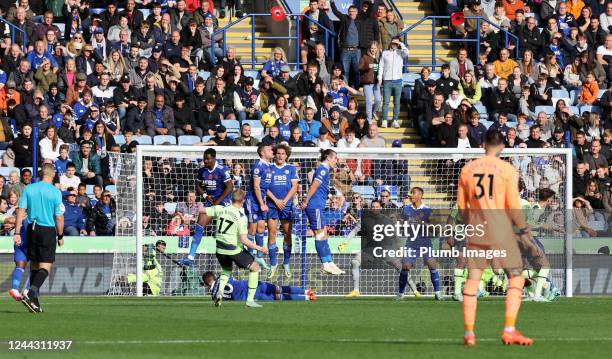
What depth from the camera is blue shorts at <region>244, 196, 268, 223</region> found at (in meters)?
23.4

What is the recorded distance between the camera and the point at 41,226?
18.0 metres

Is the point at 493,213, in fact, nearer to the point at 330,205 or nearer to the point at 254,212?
the point at 254,212

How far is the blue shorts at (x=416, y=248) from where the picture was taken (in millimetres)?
22106

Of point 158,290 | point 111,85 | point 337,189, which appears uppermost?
point 111,85

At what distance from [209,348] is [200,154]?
1117 centimetres

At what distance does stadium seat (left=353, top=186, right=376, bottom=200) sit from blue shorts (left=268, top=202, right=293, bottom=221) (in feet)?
5.32

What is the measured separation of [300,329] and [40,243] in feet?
13.5

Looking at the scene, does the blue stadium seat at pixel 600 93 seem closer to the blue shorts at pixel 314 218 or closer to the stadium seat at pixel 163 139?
the stadium seat at pixel 163 139

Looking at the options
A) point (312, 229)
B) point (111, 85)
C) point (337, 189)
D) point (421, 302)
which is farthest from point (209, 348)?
point (111, 85)

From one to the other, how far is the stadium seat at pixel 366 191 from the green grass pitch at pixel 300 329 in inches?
131

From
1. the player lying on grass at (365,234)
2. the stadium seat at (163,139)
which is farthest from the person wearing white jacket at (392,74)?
the player lying on grass at (365,234)

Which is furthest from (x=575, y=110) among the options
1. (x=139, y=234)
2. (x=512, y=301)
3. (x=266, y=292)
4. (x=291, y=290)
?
(x=512, y=301)

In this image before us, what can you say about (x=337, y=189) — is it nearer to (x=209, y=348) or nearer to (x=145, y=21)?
(x=145, y=21)

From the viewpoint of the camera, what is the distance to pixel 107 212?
83.9 feet
